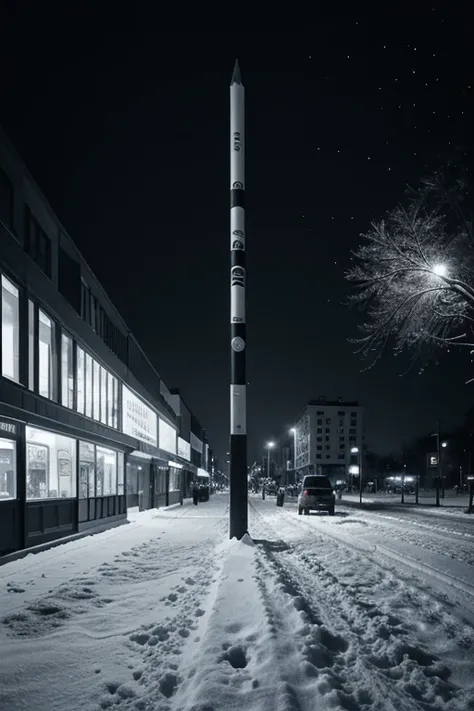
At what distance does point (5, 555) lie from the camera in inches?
532

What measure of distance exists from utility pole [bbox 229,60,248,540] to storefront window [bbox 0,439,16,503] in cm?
526

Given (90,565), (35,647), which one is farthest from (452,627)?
(90,565)

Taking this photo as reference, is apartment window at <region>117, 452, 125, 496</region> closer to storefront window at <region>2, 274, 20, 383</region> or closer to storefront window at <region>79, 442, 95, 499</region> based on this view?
storefront window at <region>79, 442, 95, 499</region>

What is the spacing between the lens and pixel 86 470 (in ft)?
70.4

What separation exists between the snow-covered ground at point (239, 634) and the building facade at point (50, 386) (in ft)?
9.23

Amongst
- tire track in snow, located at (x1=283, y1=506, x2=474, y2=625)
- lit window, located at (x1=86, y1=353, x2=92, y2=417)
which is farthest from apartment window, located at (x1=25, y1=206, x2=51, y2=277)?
tire track in snow, located at (x1=283, y1=506, x2=474, y2=625)

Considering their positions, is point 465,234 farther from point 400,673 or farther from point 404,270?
point 400,673

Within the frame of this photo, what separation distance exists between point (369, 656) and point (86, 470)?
16.9m

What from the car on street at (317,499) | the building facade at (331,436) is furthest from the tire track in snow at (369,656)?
the building facade at (331,436)

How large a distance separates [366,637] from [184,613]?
92.8 inches

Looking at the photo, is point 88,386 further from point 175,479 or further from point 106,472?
point 175,479

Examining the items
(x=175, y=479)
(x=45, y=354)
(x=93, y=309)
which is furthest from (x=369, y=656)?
(x=175, y=479)

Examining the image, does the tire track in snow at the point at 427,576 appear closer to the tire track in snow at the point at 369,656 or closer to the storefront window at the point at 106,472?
the tire track in snow at the point at 369,656

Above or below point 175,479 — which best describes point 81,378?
above
